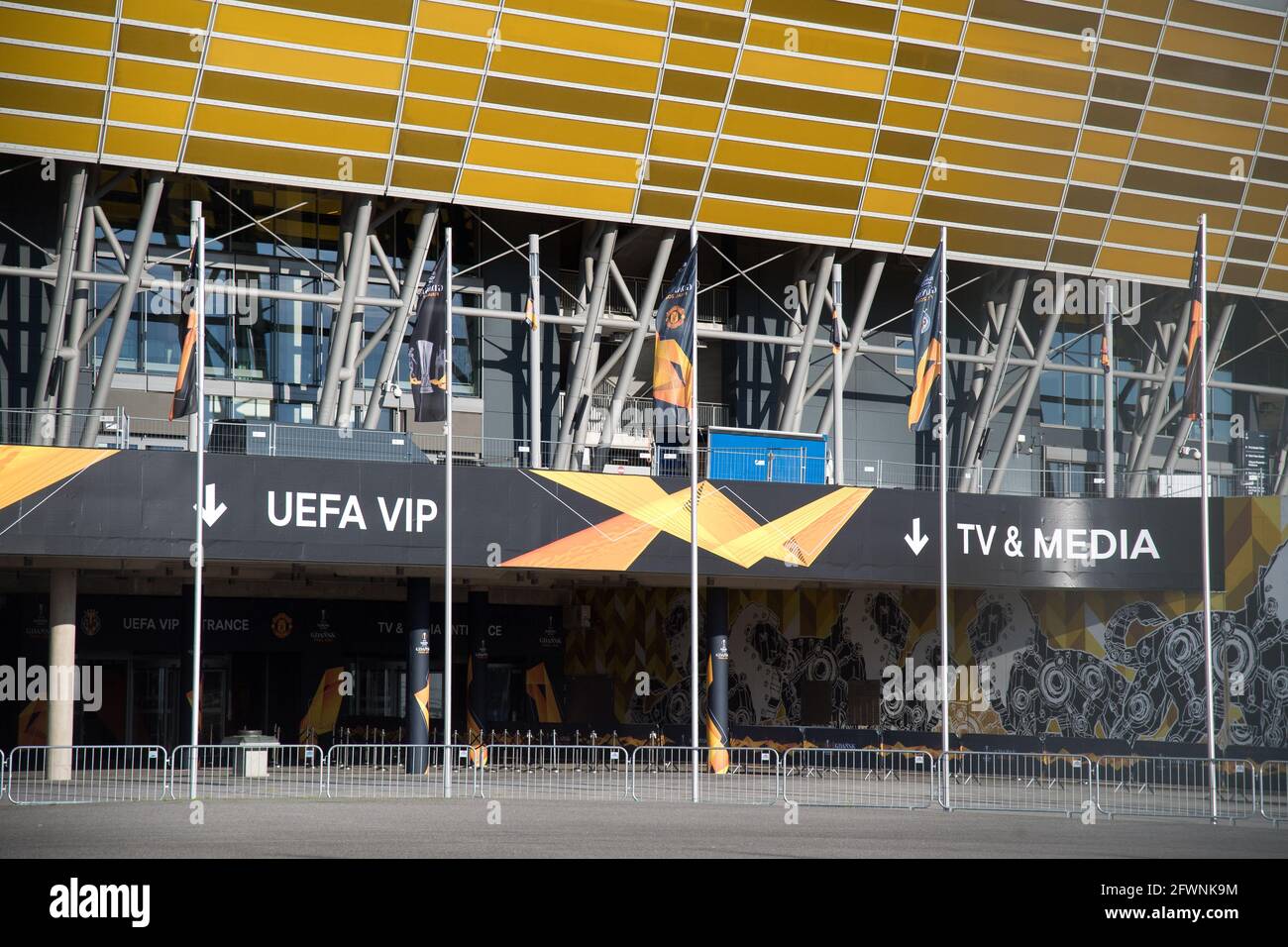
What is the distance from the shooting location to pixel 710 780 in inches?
1225

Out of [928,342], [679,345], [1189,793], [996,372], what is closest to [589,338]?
[996,372]

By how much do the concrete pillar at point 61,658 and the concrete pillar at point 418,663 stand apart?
22.6ft

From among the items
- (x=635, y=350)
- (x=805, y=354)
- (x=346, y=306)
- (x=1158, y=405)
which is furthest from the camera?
(x=1158, y=405)

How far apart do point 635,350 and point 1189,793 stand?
18126mm

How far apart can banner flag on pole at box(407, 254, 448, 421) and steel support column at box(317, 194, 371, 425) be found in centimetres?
764

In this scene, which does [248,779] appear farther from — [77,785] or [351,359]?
[351,359]

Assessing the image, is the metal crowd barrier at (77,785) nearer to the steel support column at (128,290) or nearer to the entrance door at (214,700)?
the steel support column at (128,290)

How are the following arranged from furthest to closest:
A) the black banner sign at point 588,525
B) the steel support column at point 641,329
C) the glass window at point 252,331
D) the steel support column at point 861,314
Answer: the steel support column at point 861,314, the glass window at point 252,331, the steel support column at point 641,329, the black banner sign at point 588,525

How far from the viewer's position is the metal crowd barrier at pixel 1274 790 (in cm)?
2303

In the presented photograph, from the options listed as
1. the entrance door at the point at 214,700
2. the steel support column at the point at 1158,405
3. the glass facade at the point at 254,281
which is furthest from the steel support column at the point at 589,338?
the steel support column at the point at 1158,405

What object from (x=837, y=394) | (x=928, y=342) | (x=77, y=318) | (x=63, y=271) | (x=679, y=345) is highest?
(x=63, y=271)

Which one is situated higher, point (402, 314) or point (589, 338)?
point (402, 314)

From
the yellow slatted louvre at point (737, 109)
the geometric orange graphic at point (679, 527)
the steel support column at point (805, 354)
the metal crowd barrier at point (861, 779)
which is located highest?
the yellow slatted louvre at point (737, 109)

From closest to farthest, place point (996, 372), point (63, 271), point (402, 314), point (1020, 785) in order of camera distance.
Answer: point (1020, 785) → point (63, 271) → point (402, 314) → point (996, 372)
